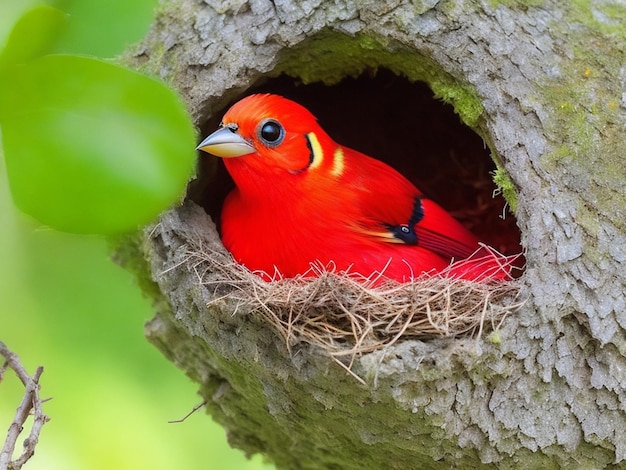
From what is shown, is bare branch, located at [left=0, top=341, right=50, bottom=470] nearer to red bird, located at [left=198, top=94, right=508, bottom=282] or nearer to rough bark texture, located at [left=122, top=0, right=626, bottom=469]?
rough bark texture, located at [left=122, top=0, right=626, bottom=469]

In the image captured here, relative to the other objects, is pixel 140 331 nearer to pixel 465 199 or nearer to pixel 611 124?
pixel 465 199

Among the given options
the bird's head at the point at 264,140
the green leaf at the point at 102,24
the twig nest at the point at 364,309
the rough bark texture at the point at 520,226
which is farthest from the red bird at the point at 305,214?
the green leaf at the point at 102,24

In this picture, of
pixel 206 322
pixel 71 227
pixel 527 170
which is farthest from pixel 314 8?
pixel 71 227

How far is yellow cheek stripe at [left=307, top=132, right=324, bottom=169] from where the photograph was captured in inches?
136

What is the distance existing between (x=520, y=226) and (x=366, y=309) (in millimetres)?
619

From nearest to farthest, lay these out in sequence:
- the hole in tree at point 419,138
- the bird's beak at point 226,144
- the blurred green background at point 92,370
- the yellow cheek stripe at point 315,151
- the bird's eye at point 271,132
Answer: the bird's beak at point 226,144 < the bird's eye at point 271,132 < the yellow cheek stripe at point 315,151 < the hole in tree at point 419,138 < the blurred green background at point 92,370

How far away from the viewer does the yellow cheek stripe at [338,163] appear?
3.49 m

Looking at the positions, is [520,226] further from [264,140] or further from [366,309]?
[264,140]

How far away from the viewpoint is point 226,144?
3121 millimetres

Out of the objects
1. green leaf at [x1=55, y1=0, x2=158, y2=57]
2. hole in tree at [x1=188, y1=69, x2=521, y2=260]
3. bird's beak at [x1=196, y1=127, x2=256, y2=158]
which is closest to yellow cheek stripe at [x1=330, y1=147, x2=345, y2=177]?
bird's beak at [x1=196, y1=127, x2=256, y2=158]

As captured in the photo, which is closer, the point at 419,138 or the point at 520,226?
the point at 520,226

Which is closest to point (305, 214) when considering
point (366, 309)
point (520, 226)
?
point (366, 309)

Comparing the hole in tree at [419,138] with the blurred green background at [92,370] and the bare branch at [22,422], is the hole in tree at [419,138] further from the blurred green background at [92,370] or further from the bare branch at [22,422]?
the bare branch at [22,422]

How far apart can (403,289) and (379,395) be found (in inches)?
17.1
